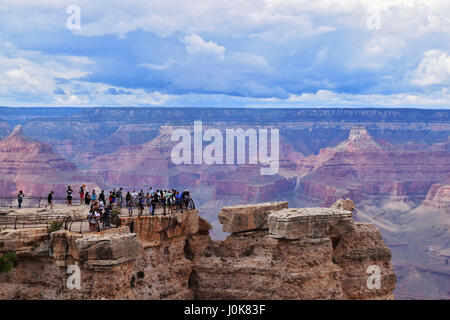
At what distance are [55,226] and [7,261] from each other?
3321mm

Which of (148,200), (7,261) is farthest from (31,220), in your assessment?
(148,200)

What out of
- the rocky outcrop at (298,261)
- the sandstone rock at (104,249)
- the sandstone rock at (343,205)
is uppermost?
the sandstone rock at (343,205)

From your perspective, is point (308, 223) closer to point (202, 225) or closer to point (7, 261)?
point (202, 225)

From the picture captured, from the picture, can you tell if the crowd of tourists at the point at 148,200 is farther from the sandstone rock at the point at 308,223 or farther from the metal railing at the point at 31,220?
the sandstone rock at the point at 308,223

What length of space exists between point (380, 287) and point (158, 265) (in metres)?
15.7

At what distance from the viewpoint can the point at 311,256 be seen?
38.8 metres

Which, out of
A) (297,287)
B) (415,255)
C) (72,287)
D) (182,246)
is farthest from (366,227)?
(415,255)

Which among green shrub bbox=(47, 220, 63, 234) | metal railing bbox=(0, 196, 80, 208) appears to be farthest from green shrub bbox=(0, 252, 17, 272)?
metal railing bbox=(0, 196, 80, 208)

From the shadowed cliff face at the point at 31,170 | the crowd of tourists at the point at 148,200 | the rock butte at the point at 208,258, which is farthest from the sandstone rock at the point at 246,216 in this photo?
the shadowed cliff face at the point at 31,170

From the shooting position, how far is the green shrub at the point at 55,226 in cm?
3500

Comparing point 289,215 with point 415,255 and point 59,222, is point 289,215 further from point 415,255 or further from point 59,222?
point 415,255

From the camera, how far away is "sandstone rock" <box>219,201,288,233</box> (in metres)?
44.9

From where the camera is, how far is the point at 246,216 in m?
45.0

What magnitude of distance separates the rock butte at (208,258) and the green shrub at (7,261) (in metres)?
0.29
